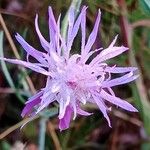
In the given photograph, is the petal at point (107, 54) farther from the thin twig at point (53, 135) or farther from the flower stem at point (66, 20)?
the thin twig at point (53, 135)

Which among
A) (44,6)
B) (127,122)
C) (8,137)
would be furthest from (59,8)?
(127,122)

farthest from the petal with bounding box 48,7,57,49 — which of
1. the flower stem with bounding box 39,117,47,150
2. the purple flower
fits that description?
the flower stem with bounding box 39,117,47,150

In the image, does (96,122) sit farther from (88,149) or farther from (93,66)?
(93,66)

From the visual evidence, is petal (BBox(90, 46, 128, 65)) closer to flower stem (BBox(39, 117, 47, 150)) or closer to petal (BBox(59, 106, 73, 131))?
petal (BBox(59, 106, 73, 131))

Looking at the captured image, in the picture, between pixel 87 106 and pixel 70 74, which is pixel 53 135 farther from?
pixel 70 74

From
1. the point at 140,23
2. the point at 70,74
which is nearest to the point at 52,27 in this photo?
the point at 70,74

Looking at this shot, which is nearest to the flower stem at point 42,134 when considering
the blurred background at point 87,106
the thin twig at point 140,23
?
the blurred background at point 87,106
